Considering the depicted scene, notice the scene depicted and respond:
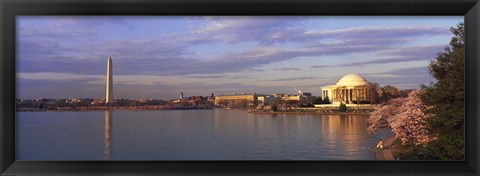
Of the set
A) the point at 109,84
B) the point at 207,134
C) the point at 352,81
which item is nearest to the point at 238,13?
the point at 109,84

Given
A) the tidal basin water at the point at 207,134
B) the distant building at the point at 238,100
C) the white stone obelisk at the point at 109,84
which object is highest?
the white stone obelisk at the point at 109,84

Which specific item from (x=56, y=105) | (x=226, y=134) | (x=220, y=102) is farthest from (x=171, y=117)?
(x=56, y=105)

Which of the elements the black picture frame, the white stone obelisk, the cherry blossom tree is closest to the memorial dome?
the cherry blossom tree

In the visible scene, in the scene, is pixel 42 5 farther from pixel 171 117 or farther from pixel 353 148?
pixel 353 148

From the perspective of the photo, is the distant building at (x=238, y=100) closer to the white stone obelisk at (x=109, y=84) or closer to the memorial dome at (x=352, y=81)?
the white stone obelisk at (x=109, y=84)

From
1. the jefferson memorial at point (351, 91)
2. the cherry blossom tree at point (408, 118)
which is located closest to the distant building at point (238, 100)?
the jefferson memorial at point (351, 91)

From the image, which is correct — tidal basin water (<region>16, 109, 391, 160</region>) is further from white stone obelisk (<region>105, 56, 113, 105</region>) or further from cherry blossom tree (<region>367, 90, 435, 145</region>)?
cherry blossom tree (<region>367, 90, 435, 145</region>)

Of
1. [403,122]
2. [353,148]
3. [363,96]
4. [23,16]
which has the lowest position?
[353,148]
